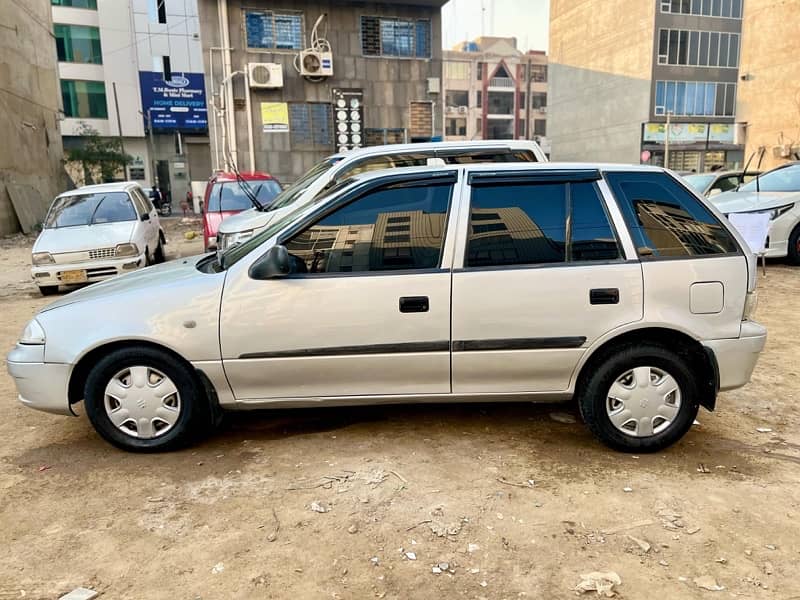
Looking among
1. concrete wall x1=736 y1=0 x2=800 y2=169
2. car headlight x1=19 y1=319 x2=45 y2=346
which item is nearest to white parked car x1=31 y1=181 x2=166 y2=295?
car headlight x1=19 y1=319 x2=45 y2=346

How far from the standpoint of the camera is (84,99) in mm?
38188

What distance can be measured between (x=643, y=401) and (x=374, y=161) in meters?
4.51

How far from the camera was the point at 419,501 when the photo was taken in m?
3.09

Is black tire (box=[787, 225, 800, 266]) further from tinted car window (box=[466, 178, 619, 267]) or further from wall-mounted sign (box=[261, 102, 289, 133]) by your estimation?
wall-mounted sign (box=[261, 102, 289, 133])

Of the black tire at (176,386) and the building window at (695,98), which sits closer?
the black tire at (176,386)

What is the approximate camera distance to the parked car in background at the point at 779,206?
31.5 feet

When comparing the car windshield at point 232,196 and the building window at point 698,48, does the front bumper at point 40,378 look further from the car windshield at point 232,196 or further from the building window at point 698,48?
the building window at point 698,48

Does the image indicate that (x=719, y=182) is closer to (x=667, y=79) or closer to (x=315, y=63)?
(x=315, y=63)

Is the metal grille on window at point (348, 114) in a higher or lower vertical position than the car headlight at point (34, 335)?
higher

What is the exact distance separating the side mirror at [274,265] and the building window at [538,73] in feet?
236

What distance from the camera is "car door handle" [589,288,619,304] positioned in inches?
135

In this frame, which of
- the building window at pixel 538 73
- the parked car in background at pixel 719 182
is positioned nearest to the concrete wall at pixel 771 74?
the parked car in background at pixel 719 182

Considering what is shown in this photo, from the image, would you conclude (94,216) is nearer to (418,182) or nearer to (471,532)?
(418,182)

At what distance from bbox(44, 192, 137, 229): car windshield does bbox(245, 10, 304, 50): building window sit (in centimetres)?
1106
